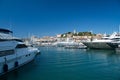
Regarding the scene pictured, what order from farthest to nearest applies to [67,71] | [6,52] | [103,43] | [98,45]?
1. [98,45]
2. [103,43]
3. [67,71]
4. [6,52]

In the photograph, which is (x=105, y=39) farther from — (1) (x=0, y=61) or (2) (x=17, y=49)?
(1) (x=0, y=61)

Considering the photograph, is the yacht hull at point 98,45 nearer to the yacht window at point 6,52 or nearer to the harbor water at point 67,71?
the harbor water at point 67,71

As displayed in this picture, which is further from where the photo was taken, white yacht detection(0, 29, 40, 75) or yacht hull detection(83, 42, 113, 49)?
yacht hull detection(83, 42, 113, 49)

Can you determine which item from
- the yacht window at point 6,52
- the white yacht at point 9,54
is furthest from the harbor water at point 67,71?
the yacht window at point 6,52

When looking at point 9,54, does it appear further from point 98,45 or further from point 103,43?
point 98,45

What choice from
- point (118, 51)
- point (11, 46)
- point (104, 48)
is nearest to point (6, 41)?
point (11, 46)

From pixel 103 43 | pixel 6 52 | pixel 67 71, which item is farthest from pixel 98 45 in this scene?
pixel 6 52

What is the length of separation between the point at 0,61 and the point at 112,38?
56252 mm

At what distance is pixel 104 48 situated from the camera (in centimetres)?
6694

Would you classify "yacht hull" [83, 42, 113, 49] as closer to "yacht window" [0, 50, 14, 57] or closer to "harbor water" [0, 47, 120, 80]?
"harbor water" [0, 47, 120, 80]

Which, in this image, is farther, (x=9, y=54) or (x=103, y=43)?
(x=103, y=43)

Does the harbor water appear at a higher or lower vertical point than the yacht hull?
lower

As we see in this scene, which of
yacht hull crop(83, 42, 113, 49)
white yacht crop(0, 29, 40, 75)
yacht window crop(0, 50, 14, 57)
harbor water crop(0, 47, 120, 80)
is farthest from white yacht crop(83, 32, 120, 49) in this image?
yacht window crop(0, 50, 14, 57)

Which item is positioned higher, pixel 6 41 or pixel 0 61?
pixel 6 41
